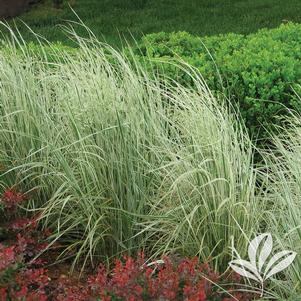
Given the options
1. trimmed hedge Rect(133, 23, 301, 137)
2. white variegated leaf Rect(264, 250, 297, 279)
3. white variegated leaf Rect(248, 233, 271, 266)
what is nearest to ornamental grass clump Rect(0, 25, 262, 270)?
white variegated leaf Rect(248, 233, 271, 266)

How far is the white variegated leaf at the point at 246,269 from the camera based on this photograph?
3.00 m

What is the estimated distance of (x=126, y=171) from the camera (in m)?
3.56

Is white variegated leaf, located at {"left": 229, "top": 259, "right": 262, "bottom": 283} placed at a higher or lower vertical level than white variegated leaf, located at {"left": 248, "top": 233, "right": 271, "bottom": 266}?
lower

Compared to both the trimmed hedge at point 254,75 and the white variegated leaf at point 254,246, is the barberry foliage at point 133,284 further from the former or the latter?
the trimmed hedge at point 254,75

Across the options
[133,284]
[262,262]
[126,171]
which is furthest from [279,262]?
[126,171]

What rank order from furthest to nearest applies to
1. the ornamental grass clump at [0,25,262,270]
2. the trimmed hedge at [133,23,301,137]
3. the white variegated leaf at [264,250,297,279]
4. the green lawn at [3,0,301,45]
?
the green lawn at [3,0,301,45] < the trimmed hedge at [133,23,301,137] < the ornamental grass clump at [0,25,262,270] < the white variegated leaf at [264,250,297,279]

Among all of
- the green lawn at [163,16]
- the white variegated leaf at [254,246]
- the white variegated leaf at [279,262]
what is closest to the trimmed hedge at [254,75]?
the white variegated leaf at [254,246]

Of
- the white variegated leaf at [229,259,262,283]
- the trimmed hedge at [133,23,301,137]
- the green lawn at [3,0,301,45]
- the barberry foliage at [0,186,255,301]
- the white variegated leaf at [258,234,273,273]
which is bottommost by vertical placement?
the green lawn at [3,0,301,45]

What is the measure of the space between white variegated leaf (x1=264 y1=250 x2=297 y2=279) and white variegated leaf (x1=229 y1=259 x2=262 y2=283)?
4 cm

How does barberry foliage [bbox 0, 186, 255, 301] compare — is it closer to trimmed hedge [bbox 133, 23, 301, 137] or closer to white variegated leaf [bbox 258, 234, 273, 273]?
white variegated leaf [bbox 258, 234, 273, 273]

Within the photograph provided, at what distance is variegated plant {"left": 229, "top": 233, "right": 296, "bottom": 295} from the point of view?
118 inches

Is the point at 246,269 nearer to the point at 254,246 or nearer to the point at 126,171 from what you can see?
the point at 254,246

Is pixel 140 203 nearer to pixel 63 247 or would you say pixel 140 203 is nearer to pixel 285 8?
pixel 63 247

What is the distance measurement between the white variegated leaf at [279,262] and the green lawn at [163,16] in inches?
261
